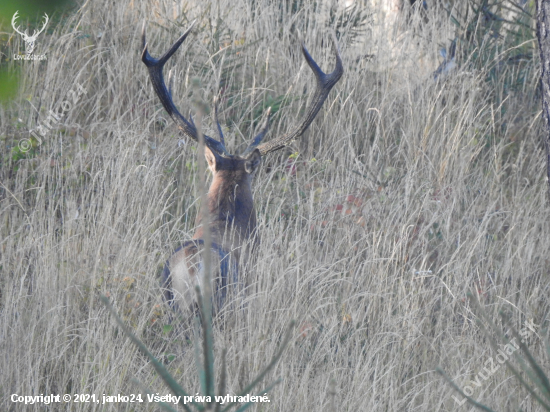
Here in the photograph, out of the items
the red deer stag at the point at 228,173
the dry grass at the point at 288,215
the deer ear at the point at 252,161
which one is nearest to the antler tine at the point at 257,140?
the red deer stag at the point at 228,173

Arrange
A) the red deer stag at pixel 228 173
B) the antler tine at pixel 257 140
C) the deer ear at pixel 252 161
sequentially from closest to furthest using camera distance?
1. the red deer stag at pixel 228 173
2. the deer ear at pixel 252 161
3. the antler tine at pixel 257 140

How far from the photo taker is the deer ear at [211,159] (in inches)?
170

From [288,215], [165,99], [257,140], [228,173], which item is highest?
[165,99]

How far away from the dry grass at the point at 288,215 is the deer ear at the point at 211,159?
27 centimetres

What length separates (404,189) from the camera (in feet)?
15.8

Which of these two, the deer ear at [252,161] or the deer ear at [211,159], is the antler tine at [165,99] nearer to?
the deer ear at [211,159]

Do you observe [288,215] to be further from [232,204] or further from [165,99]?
[165,99]

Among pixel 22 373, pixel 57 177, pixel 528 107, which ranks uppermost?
pixel 528 107

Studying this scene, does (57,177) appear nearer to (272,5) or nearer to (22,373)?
(22,373)

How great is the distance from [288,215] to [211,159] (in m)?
0.71

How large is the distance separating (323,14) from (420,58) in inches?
40.7

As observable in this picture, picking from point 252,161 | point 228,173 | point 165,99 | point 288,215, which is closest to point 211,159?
point 228,173

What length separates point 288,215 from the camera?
470 centimetres

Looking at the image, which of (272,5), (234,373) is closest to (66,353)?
(234,373)
